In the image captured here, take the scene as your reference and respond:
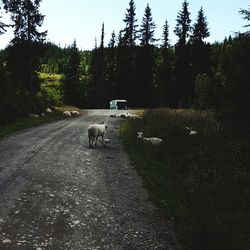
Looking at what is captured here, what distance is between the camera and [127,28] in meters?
67.1

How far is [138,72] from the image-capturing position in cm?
6450

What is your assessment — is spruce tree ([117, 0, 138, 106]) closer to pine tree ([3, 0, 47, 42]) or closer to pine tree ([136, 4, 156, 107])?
pine tree ([136, 4, 156, 107])

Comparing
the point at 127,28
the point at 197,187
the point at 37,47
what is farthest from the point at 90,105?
the point at 197,187

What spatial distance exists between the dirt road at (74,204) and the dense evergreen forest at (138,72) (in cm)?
632

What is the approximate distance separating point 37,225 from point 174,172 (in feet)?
18.7

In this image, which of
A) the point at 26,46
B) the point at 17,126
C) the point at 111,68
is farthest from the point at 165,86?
the point at 17,126

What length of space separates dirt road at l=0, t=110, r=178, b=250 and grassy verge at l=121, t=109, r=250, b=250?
1.54ft

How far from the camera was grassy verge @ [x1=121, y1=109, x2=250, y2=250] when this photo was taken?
736 centimetres

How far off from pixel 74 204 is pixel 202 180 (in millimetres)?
3873

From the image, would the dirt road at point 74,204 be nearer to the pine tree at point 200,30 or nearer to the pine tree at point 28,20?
the pine tree at point 28,20

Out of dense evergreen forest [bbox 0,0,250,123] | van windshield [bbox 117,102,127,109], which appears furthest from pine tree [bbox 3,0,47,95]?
van windshield [bbox 117,102,127,109]

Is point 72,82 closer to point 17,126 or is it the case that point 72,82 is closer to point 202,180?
point 17,126

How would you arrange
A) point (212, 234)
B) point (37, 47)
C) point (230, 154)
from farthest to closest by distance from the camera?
1. point (37, 47)
2. point (230, 154)
3. point (212, 234)

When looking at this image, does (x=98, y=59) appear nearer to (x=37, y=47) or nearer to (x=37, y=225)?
(x=37, y=47)
